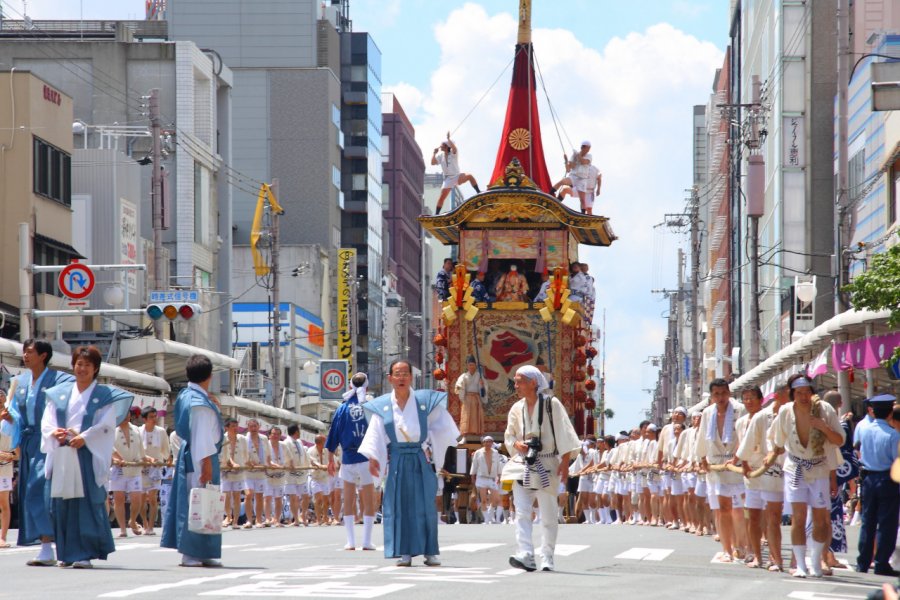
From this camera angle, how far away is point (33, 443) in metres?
13.9

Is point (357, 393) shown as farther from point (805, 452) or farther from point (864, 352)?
point (864, 352)

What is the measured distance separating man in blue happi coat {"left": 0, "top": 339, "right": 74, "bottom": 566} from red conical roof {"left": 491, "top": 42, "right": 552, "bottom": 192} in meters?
20.9

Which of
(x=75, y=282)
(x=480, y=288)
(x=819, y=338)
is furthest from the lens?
(x=75, y=282)

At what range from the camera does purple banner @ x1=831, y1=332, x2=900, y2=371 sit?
2414 cm

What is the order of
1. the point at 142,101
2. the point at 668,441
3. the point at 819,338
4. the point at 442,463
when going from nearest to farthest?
the point at 442,463, the point at 668,441, the point at 819,338, the point at 142,101

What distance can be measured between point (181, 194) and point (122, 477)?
39.7 metres

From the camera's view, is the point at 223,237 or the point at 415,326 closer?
the point at 223,237

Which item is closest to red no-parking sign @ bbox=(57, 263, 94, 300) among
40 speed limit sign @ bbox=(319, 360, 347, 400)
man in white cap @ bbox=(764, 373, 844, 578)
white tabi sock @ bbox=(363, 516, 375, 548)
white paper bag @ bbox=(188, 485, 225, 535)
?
white tabi sock @ bbox=(363, 516, 375, 548)

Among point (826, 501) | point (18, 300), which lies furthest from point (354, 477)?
point (18, 300)

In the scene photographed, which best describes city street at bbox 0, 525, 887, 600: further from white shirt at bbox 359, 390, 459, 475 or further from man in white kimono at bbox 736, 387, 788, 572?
white shirt at bbox 359, 390, 459, 475

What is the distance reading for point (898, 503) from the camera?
14625mm

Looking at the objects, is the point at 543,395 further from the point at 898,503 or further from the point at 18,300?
the point at 18,300

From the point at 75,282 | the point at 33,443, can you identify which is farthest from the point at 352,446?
the point at 75,282

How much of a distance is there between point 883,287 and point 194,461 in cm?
1012
